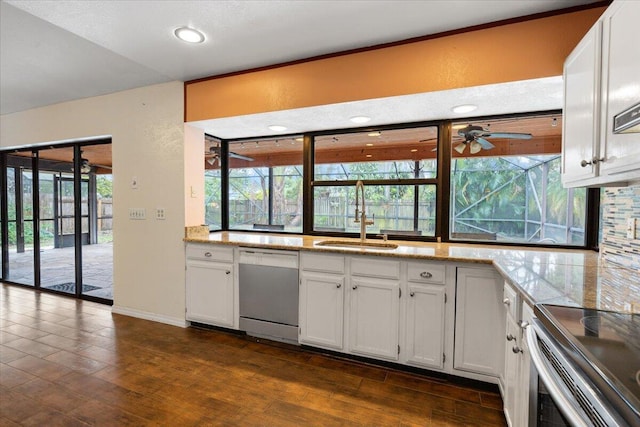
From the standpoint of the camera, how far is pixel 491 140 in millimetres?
2729

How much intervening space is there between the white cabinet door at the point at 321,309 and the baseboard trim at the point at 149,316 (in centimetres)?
142

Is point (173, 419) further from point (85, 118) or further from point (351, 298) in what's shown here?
point (85, 118)

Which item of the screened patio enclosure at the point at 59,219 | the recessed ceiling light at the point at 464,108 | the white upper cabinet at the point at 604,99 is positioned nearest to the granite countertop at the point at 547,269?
the white upper cabinet at the point at 604,99

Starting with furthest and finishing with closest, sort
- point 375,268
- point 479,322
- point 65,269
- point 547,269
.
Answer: point 65,269, point 375,268, point 479,322, point 547,269

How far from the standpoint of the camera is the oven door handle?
2.43 ft

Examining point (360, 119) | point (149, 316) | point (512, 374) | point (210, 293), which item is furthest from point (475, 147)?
point (149, 316)

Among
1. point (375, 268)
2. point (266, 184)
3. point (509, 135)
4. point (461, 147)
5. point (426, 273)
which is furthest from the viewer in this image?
point (266, 184)

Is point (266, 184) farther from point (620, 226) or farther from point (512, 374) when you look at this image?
point (620, 226)

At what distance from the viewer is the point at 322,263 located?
250 cm

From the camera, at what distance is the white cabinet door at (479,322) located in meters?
2.02

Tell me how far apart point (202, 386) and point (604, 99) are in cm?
278

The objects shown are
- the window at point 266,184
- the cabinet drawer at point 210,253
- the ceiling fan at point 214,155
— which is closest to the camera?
the cabinet drawer at point 210,253

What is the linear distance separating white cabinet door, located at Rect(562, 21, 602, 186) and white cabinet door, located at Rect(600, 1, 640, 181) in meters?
0.06

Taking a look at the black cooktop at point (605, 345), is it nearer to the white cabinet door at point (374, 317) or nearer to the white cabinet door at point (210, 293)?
the white cabinet door at point (374, 317)
